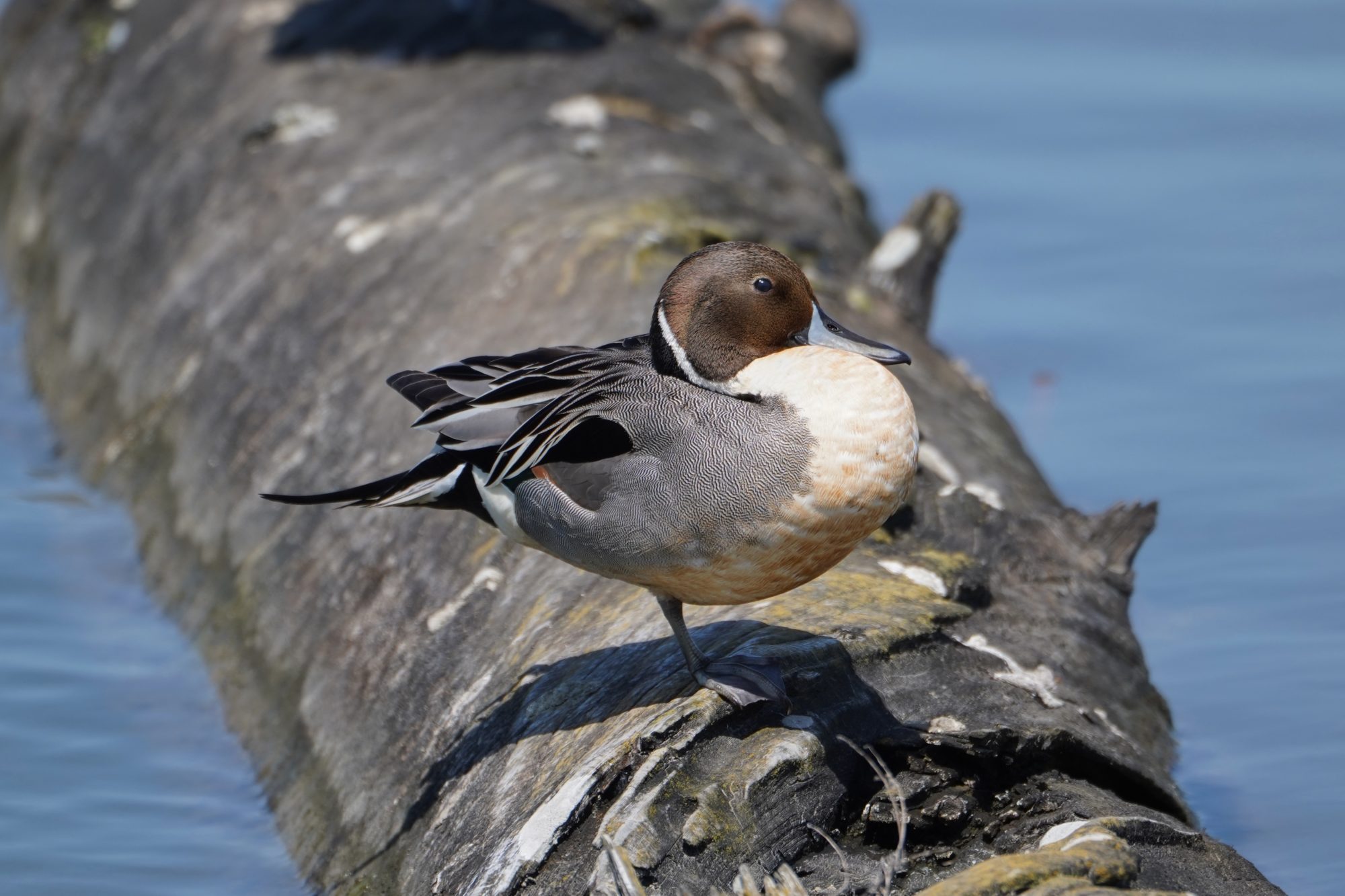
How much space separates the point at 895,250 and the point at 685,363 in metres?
2.35

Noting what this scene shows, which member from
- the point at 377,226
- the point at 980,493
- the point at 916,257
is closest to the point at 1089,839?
the point at 980,493

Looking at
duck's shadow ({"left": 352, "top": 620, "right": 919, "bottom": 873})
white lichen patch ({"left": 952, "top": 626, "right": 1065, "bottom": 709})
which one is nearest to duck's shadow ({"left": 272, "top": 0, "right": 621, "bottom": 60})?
duck's shadow ({"left": 352, "top": 620, "right": 919, "bottom": 873})

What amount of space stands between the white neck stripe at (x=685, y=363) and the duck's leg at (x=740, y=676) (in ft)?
1.81

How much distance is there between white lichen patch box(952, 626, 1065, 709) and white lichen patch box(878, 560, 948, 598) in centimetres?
Result: 15

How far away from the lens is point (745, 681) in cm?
333

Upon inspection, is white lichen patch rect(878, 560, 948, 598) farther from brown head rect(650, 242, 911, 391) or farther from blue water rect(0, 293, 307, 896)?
blue water rect(0, 293, 307, 896)

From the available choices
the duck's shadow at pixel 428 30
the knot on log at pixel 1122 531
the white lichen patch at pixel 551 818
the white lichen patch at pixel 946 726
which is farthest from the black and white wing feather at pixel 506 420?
the duck's shadow at pixel 428 30

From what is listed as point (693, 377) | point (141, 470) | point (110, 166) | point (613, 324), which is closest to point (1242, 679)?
point (613, 324)

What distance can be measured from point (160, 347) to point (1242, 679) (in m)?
3.95

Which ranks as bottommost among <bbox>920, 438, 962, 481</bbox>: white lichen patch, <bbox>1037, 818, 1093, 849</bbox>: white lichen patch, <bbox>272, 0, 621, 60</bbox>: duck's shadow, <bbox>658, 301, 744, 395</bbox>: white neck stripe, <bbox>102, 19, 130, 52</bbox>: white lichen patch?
<bbox>102, 19, 130, 52</bbox>: white lichen patch

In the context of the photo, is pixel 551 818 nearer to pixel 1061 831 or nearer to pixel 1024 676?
pixel 1061 831

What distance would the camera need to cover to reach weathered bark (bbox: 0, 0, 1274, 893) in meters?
3.36

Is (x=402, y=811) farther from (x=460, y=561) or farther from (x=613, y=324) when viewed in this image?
(x=613, y=324)

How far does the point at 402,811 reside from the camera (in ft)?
12.7
